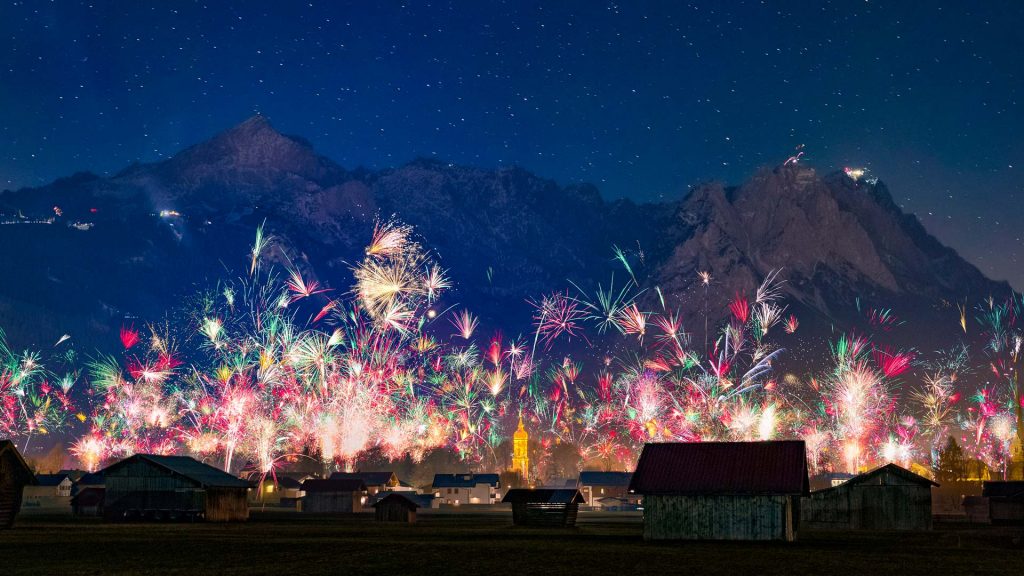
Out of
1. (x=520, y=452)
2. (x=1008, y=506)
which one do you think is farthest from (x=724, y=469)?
(x=520, y=452)

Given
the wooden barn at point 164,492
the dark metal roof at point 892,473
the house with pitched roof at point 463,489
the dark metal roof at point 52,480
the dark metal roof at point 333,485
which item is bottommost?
the house with pitched roof at point 463,489

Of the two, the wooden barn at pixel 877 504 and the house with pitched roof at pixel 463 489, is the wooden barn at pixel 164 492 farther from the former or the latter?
the house with pitched roof at pixel 463 489

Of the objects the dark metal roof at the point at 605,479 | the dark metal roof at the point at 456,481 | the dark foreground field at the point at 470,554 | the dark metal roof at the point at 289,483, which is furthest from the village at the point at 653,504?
the dark metal roof at the point at 605,479

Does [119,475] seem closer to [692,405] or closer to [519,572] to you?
[519,572]

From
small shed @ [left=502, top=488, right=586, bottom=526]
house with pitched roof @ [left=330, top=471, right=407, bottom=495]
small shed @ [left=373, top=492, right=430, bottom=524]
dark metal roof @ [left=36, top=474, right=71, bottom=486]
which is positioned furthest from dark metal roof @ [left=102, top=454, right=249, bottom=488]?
dark metal roof @ [left=36, top=474, right=71, bottom=486]

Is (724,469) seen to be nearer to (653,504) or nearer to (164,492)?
(653,504)
